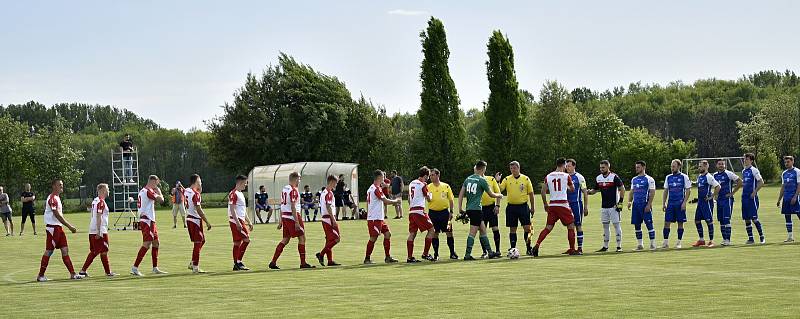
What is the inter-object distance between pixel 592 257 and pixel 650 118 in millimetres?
112201

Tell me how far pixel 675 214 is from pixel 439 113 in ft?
174

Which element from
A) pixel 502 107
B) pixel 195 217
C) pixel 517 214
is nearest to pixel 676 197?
pixel 517 214

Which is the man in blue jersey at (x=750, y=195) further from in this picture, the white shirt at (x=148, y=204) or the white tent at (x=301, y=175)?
the white tent at (x=301, y=175)

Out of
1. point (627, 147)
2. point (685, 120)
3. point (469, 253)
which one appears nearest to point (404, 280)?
point (469, 253)

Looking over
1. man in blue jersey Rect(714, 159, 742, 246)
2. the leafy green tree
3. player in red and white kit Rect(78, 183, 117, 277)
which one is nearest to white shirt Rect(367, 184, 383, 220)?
player in red and white kit Rect(78, 183, 117, 277)

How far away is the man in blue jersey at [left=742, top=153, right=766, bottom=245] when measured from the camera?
75.9ft

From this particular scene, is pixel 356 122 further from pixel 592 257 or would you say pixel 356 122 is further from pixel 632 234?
pixel 592 257

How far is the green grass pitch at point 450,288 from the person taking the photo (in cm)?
1269

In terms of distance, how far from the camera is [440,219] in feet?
68.7

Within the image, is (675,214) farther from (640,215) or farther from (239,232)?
(239,232)

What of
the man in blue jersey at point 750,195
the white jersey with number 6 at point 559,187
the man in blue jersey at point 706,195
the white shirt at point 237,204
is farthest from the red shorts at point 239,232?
the man in blue jersey at point 750,195

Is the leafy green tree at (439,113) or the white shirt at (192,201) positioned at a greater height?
the leafy green tree at (439,113)

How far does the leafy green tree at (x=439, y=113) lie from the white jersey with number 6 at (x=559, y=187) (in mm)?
53581

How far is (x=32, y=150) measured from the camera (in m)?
87.2
